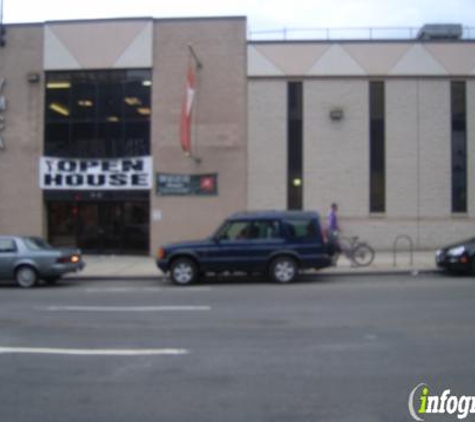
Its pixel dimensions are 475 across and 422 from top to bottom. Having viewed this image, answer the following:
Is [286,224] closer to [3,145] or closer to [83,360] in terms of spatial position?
[83,360]

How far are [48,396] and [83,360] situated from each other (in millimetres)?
1348

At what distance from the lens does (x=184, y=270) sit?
14.2 meters

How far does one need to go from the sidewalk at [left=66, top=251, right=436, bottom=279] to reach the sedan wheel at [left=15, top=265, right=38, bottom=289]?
219 centimetres

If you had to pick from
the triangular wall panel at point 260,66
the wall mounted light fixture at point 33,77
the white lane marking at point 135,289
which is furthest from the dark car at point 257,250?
the wall mounted light fixture at point 33,77

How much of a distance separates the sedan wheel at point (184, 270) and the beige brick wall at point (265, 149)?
297 inches

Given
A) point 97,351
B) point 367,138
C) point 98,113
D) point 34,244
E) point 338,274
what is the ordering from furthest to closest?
point 98,113, point 367,138, point 338,274, point 34,244, point 97,351

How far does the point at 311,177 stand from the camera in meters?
21.3

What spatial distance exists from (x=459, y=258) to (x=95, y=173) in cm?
1391

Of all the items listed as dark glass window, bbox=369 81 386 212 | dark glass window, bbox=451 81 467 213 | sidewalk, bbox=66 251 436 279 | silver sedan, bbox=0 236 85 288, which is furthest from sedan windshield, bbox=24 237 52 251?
dark glass window, bbox=451 81 467 213

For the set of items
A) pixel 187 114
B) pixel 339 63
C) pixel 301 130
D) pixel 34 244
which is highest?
pixel 339 63

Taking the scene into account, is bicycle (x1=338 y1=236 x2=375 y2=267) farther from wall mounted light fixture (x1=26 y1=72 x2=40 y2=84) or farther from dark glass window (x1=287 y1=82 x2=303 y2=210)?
wall mounted light fixture (x1=26 y1=72 x2=40 y2=84)

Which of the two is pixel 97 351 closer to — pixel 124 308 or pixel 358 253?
pixel 124 308

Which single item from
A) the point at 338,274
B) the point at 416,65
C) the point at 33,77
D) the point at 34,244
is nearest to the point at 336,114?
the point at 416,65

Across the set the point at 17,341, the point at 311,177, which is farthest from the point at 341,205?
the point at 17,341
